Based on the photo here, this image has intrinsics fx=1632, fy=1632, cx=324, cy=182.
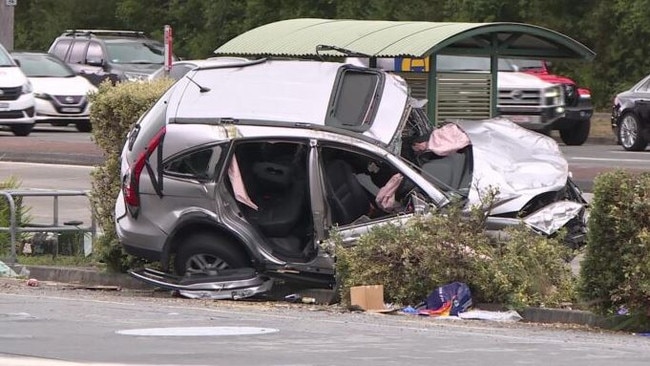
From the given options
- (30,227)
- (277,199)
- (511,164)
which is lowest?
(30,227)

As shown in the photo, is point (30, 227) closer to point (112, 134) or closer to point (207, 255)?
point (112, 134)

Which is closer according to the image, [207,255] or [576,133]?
[207,255]

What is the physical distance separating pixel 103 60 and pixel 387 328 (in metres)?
26.5

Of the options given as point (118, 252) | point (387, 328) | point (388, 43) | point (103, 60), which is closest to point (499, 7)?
point (103, 60)

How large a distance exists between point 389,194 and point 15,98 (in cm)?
1853

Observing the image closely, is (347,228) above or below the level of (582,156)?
above

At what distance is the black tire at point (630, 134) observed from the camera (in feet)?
95.9

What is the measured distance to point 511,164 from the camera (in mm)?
13336

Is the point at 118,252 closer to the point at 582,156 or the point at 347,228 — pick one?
the point at 347,228

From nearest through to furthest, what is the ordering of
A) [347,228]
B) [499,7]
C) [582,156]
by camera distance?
1. [347,228]
2. [582,156]
3. [499,7]

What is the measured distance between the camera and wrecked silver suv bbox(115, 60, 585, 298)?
12.8 m

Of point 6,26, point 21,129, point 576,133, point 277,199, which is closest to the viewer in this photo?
point 277,199

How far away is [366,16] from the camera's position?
41.8 m

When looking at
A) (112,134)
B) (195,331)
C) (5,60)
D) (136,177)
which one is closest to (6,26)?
(5,60)
